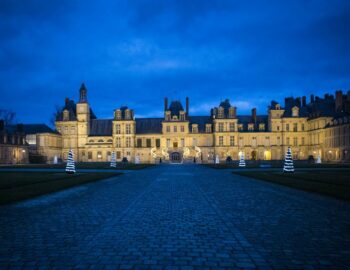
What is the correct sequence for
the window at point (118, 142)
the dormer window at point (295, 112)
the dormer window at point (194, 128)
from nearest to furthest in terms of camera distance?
the window at point (118, 142)
the dormer window at point (295, 112)
the dormer window at point (194, 128)

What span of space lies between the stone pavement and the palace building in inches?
2197

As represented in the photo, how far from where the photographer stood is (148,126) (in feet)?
238

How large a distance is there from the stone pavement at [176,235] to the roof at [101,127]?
61.8 meters

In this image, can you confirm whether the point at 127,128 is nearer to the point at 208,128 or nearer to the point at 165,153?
the point at 165,153

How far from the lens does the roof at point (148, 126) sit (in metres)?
71.4

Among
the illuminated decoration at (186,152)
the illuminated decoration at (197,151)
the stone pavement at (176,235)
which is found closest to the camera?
the stone pavement at (176,235)

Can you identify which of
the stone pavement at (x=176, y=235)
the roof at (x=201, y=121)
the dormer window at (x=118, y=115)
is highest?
the dormer window at (x=118, y=115)

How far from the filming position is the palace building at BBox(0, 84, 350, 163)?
6762 cm

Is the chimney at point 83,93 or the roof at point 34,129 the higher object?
the chimney at point 83,93

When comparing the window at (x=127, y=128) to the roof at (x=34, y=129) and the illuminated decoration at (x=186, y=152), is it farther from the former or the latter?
the roof at (x=34, y=129)

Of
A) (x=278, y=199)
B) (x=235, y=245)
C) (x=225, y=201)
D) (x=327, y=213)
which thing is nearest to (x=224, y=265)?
(x=235, y=245)

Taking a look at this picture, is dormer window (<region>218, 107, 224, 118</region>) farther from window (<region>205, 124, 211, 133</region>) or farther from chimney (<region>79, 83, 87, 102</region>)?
chimney (<region>79, 83, 87, 102</region>)

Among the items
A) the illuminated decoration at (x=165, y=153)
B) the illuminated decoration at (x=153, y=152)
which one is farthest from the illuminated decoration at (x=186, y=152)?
the illuminated decoration at (x=153, y=152)

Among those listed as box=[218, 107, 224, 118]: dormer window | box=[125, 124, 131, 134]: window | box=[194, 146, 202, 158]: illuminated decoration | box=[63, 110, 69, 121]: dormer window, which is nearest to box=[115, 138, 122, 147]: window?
box=[125, 124, 131, 134]: window
